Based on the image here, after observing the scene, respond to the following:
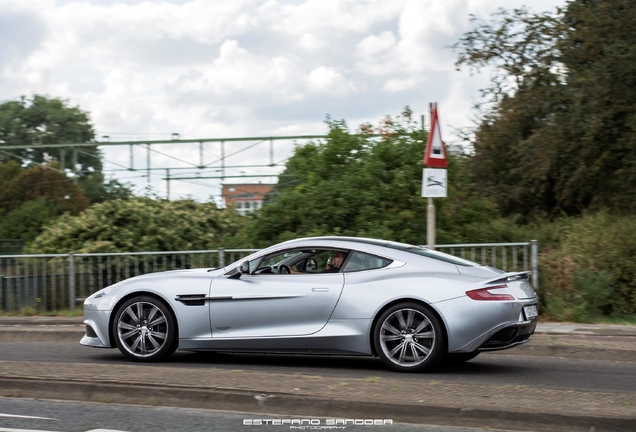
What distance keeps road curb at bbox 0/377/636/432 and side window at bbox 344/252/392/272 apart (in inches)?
90.0

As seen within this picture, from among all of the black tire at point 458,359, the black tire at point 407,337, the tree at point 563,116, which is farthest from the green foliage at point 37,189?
the black tire at point 407,337

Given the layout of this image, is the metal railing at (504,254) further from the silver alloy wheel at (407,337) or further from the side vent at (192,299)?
the side vent at (192,299)

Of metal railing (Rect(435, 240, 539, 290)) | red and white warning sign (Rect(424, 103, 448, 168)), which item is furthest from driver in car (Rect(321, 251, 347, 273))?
metal railing (Rect(435, 240, 539, 290))

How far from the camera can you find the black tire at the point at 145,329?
29.6 ft

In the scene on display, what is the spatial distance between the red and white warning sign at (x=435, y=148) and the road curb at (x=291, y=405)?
564 centimetres

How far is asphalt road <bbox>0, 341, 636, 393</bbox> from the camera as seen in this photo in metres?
8.07

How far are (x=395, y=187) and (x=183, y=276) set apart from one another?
740 centimetres

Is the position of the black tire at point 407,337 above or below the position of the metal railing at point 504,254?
below

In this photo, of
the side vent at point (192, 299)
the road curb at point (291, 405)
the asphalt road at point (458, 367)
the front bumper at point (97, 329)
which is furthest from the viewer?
the front bumper at point (97, 329)

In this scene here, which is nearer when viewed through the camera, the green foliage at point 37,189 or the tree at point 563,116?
the tree at point 563,116

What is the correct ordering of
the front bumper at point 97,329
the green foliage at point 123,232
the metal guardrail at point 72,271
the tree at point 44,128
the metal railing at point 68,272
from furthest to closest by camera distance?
the tree at point 44,128 < the green foliage at point 123,232 < the metal railing at point 68,272 < the metal guardrail at point 72,271 < the front bumper at point 97,329

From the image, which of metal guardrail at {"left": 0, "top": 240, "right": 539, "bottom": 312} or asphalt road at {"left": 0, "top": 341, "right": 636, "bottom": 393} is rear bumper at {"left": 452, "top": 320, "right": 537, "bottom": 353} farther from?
metal guardrail at {"left": 0, "top": 240, "right": 539, "bottom": 312}

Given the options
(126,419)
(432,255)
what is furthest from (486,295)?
(126,419)

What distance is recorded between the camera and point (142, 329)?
9156 millimetres
